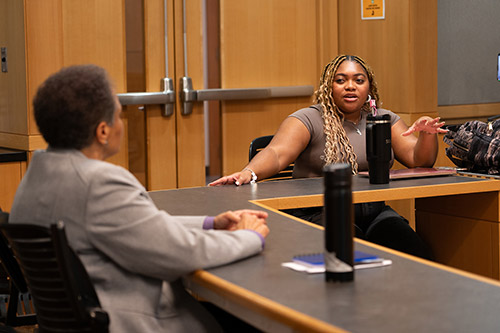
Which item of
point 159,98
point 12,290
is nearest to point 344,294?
point 12,290

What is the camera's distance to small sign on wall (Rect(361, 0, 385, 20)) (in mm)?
4973

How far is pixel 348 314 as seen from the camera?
1457 millimetres

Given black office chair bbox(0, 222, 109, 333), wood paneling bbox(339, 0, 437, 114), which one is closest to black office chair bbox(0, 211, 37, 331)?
black office chair bbox(0, 222, 109, 333)

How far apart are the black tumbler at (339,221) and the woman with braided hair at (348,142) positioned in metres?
1.56

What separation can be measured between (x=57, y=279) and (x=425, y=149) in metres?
2.14

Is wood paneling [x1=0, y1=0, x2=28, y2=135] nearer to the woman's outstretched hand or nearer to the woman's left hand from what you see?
the woman's outstretched hand

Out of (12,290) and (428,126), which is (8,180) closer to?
(12,290)

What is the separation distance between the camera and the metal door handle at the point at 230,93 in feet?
15.4

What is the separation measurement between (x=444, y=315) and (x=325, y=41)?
3883 millimetres

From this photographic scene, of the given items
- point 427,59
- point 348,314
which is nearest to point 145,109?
point 427,59

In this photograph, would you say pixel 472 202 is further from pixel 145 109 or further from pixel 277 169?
pixel 145 109

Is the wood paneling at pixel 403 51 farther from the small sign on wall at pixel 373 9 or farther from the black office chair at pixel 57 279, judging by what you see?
the black office chair at pixel 57 279

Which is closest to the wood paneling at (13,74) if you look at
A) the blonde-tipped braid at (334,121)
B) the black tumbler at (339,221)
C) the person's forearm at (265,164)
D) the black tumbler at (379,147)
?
the person's forearm at (265,164)

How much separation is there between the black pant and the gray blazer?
146 cm
